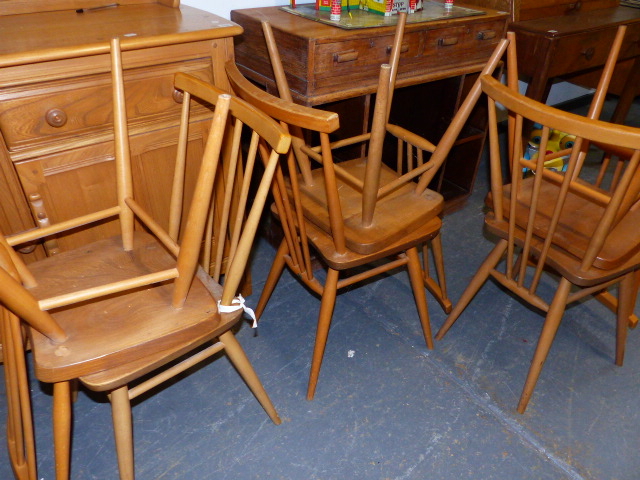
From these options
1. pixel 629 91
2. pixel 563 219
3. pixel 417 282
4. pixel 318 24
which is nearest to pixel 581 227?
pixel 563 219

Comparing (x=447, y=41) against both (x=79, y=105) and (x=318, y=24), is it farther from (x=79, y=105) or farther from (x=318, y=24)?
(x=79, y=105)

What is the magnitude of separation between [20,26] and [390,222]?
3.45 feet

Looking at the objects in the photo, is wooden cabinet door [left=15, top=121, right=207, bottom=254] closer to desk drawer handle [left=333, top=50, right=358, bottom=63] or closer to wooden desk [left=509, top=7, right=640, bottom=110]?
desk drawer handle [left=333, top=50, right=358, bottom=63]

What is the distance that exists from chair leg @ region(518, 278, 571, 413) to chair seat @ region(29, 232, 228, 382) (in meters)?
0.87

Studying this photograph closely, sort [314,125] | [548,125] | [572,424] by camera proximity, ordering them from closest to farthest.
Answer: [314,125]
[548,125]
[572,424]

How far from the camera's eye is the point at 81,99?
3.57 feet

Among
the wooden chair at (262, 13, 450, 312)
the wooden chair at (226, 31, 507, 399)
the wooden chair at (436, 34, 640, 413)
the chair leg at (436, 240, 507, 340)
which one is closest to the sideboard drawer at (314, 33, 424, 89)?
the wooden chair at (262, 13, 450, 312)

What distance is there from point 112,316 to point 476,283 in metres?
1.05

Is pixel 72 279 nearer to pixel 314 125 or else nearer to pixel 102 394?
pixel 102 394

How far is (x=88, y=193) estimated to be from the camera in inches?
47.7

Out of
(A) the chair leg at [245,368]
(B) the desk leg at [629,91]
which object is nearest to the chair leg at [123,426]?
(A) the chair leg at [245,368]

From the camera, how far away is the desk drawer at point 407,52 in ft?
4.59

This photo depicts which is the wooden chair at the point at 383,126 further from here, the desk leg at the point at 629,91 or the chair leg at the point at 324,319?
the desk leg at the point at 629,91

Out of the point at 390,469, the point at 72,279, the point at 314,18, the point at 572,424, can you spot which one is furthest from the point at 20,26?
the point at 572,424
